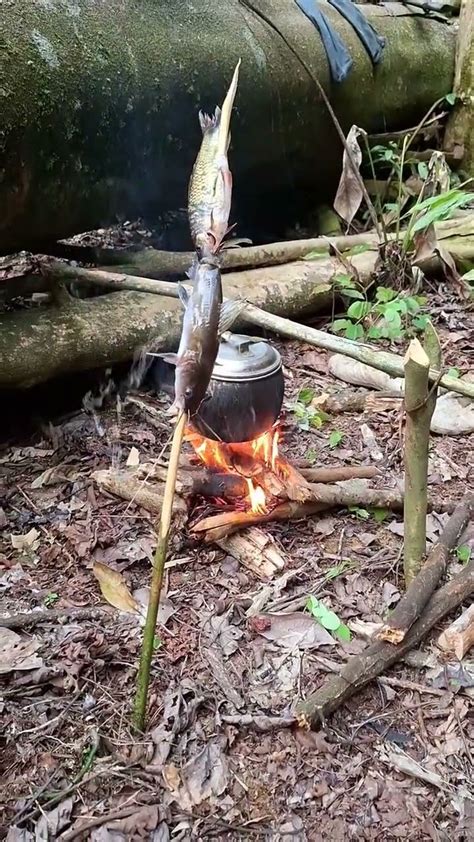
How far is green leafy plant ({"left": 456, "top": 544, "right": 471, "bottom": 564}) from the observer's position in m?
2.50

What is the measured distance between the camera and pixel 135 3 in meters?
3.57

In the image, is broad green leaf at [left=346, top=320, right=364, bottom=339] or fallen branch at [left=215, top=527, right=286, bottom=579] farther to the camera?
broad green leaf at [left=346, top=320, right=364, bottom=339]

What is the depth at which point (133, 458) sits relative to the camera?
10.4ft

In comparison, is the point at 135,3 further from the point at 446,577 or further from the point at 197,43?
the point at 446,577

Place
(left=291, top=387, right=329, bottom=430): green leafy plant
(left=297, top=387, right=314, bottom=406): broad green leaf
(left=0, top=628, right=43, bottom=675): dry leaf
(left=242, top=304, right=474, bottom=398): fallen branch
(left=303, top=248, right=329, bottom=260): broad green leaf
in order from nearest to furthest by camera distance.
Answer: (left=0, top=628, right=43, bottom=675): dry leaf < (left=242, top=304, right=474, bottom=398): fallen branch < (left=291, top=387, right=329, bottom=430): green leafy plant < (left=297, top=387, right=314, bottom=406): broad green leaf < (left=303, top=248, right=329, bottom=260): broad green leaf

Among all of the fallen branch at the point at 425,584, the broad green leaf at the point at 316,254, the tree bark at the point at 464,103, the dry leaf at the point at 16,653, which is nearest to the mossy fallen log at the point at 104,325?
the broad green leaf at the point at 316,254

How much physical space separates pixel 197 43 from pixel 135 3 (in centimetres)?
42

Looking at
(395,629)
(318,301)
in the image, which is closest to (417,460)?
(395,629)

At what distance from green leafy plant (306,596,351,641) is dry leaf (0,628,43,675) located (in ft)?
2.94

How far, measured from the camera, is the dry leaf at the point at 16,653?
207 cm

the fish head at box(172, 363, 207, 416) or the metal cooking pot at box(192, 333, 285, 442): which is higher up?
the fish head at box(172, 363, 207, 416)

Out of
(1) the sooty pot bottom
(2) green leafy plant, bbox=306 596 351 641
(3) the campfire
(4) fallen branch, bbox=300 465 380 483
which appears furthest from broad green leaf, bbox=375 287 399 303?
(2) green leafy plant, bbox=306 596 351 641

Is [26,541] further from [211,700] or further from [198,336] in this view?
[198,336]

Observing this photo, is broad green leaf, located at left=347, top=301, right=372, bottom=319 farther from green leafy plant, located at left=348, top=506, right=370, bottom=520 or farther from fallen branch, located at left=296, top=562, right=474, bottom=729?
fallen branch, located at left=296, top=562, right=474, bottom=729
